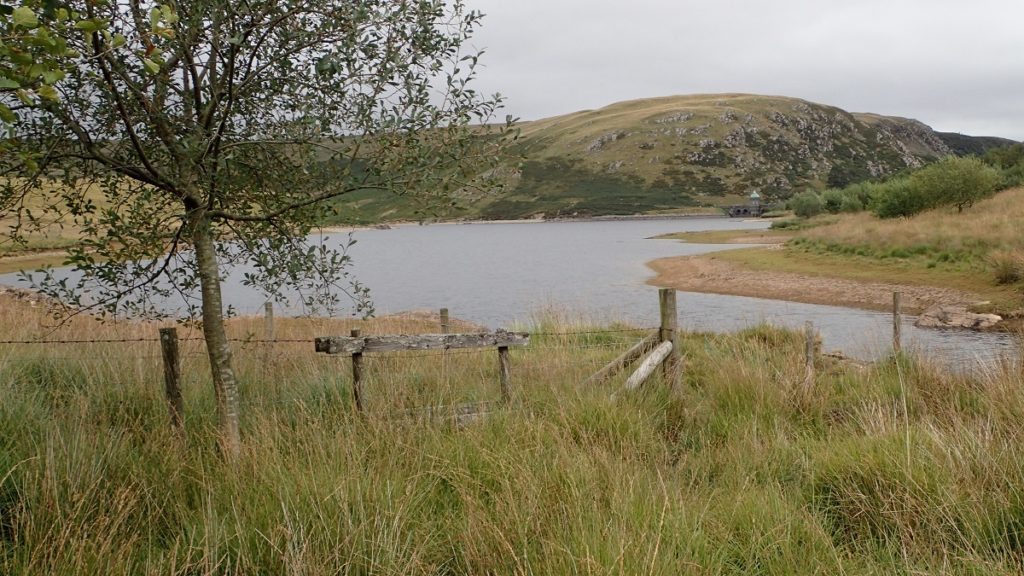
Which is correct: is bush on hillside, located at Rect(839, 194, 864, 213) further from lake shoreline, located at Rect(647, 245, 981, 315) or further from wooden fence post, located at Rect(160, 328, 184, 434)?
wooden fence post, located at Rect(160, 328, 184, 434)

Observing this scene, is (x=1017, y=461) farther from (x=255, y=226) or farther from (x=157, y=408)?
(x=157, y=408)

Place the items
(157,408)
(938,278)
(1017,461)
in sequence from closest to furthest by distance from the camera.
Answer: (1017,461)
(157,408)
(938,278)

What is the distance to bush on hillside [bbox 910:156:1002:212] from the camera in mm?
44375

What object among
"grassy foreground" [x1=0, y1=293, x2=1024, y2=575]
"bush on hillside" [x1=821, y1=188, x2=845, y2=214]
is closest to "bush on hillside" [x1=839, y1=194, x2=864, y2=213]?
"bush on hillside" [x1=821, y1=188, x2=845, y2=214]

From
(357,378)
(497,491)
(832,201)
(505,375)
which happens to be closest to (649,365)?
(505,375)

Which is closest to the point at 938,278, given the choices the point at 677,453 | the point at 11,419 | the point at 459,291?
the point at 459,291

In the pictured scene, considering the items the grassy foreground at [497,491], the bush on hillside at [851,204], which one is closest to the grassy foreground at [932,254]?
the grassy foreground at [497,491]

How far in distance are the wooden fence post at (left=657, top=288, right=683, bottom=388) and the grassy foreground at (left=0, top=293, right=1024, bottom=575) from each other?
5.12 feet

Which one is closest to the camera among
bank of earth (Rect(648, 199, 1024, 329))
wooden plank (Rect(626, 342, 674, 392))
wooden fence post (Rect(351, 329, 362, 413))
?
wooden fence post (Rect(351, 329, 362, 413))

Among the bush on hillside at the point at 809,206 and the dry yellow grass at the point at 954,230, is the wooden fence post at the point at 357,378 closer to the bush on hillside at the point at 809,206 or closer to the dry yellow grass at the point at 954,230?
the dry yellow grass at the point at 954,230

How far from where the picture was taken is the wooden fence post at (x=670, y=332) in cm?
962

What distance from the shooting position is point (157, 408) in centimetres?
702

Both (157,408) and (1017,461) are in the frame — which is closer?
(1017,461)

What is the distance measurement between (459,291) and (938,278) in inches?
974
